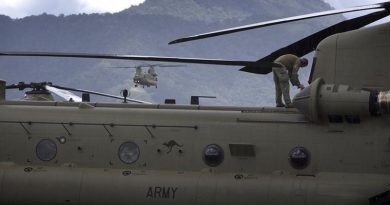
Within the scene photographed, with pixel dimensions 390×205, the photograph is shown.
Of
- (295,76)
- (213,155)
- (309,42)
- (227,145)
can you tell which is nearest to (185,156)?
(213,155)

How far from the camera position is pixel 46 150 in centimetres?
1289

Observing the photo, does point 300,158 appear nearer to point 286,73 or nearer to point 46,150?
point 286,73

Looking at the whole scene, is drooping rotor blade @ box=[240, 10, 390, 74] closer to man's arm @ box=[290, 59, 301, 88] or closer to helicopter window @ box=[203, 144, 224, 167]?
man's arm @ box=[290, 59, 301, 88]

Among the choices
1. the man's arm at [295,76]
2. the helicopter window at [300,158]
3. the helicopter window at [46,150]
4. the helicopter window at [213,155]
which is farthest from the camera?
the man's arm at [295,76]

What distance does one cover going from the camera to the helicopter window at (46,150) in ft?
42.1

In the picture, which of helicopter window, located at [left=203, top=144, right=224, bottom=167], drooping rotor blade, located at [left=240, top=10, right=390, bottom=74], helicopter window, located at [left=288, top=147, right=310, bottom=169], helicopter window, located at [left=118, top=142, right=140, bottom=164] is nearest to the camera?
helicopter window, located at [left=288, top=147, right=310, bottom=169]

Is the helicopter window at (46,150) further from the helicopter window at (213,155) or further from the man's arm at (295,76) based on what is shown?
the man's arm at (295,76)

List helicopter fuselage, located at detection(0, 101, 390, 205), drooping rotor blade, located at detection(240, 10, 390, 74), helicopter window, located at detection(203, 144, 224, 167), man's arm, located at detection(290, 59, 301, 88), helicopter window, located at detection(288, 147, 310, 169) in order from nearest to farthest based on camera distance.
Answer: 1. helicopter fuselage, located at detection(0, 101, 390, 205)
2. helicopter window, located at detection(288, 147, 310, 169)
3. helicopter window, located at detection(203, 144, 224, 167)
4. drooping rotor blade, located at detection(240, 10, 390, 74)
5. man's arm, located at detection(290, 59, 301, 88)

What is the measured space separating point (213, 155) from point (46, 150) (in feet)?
10.2

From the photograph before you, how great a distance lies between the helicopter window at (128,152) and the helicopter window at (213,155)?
1.24m

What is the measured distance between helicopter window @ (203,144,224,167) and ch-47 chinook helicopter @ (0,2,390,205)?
0.06 feet

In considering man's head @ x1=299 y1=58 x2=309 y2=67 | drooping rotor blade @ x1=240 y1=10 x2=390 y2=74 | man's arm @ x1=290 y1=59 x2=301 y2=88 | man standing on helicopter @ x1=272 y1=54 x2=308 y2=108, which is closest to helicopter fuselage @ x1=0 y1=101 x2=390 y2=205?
man standing on helicopter @ x1=272 y1=54 x2=308 y2=108

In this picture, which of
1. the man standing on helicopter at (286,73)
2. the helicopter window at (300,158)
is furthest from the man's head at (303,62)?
the helicopter window at (300,158)

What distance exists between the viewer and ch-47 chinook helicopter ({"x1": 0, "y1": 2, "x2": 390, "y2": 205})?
1153 centimetres
